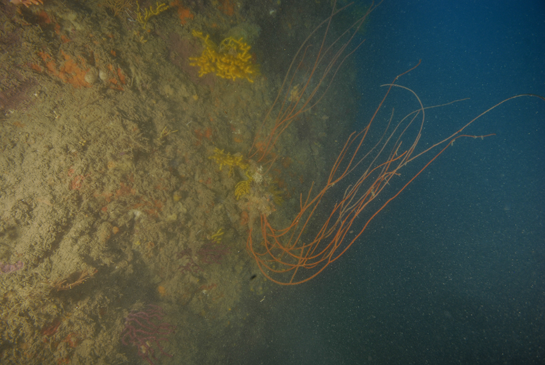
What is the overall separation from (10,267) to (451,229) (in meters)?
8.66

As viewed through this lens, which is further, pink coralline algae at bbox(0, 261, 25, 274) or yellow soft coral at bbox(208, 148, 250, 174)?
yellow soft coral at bbox(208, 148, 250, 174)

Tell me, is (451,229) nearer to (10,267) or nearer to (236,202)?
(236,202)

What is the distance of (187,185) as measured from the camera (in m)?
2.54

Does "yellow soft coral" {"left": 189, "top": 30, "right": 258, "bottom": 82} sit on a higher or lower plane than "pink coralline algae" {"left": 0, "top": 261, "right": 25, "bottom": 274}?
higher

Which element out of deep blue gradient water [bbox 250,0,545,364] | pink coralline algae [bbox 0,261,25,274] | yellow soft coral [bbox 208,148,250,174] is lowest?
deep blue gradient water [bbox 250,0,545,364]

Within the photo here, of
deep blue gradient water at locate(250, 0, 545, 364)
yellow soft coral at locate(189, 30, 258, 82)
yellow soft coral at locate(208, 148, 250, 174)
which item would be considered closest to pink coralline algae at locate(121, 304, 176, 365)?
deep blue gradient water at locate(250, 0, 545, 364)

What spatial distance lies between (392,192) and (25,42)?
7186 mm

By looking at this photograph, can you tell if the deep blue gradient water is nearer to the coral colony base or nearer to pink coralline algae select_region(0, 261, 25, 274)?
the coral colony base

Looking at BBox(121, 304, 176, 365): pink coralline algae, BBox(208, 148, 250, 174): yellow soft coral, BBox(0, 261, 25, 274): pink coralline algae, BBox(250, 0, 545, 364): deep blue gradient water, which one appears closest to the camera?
BBox(0, 261, 25, 274): pink coralline algae

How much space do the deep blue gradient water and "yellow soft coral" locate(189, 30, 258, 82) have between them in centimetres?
406

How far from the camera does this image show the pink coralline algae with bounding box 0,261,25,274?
1.91m

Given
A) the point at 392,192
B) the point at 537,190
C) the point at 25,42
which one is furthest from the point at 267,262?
the point at 537,190

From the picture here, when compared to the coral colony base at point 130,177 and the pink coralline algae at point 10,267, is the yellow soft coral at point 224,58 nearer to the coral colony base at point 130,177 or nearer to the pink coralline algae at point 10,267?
the coral colony base at point 130,177

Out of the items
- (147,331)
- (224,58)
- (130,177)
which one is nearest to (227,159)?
(130,177)
